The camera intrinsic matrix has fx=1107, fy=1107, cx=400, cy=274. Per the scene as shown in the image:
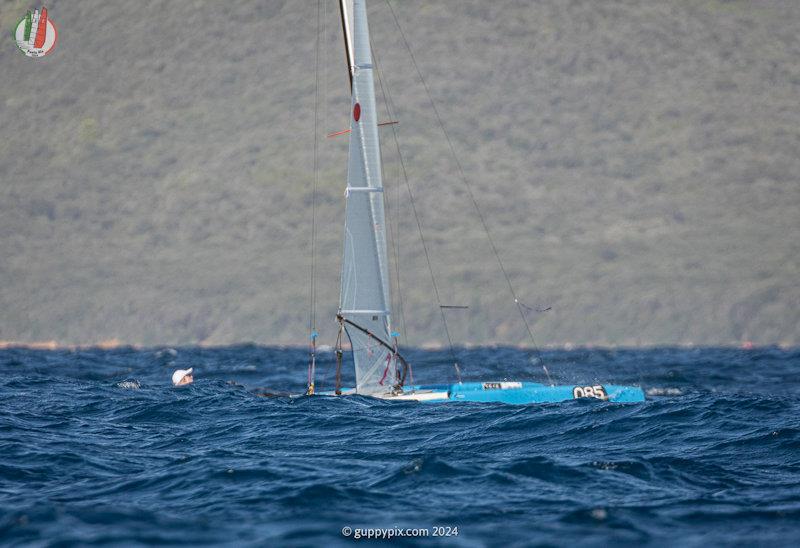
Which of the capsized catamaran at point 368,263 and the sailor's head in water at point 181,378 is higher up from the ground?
the capsized catamaran at point 368,263

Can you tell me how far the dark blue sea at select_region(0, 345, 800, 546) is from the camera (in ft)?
45.9

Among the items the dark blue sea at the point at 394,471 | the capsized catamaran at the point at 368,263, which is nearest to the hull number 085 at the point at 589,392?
the capsized catamaran at the point at 368,263

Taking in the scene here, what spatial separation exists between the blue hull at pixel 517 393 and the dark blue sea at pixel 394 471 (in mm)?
1379

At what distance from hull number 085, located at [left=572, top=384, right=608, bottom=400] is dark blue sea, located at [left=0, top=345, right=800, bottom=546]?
7.79ft

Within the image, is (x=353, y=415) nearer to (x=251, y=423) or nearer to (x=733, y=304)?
(x=251, y=423)

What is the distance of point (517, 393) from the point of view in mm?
31219

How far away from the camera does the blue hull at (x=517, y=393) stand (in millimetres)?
31031

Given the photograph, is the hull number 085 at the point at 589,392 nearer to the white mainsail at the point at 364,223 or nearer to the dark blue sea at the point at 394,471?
the dark blue sea at the point at 394,471

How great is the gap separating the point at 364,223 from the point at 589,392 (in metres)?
8.08

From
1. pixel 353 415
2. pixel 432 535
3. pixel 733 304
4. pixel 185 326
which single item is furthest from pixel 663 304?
pixel 432 535

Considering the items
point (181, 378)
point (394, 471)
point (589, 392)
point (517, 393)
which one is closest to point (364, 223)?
point (517, 393)

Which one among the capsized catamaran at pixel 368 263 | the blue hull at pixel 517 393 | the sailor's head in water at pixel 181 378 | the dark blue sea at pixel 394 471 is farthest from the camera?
the sailor's head in water at pixel 181 378

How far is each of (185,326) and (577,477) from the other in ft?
604

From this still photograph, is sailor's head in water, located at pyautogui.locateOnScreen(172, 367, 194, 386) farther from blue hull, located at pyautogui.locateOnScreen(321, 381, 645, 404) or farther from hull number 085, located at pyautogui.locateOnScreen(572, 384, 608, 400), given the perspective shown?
hull number 085, located at pyautogui.locateOnScreen(572, 384, 608, 400)
